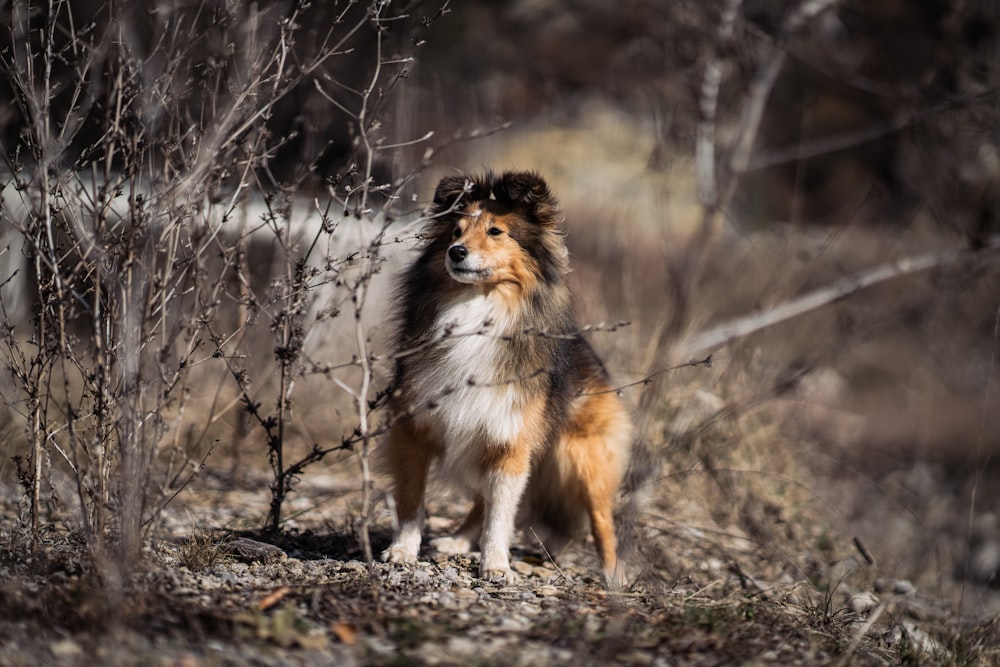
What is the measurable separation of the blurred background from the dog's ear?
312mm

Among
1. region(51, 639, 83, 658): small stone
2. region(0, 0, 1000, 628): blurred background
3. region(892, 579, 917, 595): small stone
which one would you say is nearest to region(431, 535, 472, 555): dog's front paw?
region(0, 0, 1000, 628): blurred background

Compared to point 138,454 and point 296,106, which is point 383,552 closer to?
point 138,454

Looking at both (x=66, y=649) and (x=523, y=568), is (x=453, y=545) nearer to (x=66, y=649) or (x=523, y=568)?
(x=523, y=568)

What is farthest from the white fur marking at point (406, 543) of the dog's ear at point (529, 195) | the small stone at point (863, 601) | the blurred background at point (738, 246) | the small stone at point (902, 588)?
the small stone at point (902, 588)

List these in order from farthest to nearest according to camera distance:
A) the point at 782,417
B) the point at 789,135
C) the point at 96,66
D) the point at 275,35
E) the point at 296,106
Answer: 1. the point at 789,135
2. the point at 782,417
3. the point at 296,106
4. the point at 275,35
5. the point at 96,66

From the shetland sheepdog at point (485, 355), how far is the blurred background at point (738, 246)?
0.36 meters

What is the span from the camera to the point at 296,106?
6.59m

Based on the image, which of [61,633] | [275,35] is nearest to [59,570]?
[61,633]

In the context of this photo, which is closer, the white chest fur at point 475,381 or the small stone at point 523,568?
the white chest fur at point 475,381

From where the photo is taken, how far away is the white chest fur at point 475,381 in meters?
4.07

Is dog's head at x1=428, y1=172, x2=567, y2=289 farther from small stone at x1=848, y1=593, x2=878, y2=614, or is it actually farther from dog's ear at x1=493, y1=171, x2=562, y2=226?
small stone at x1=848, y1=593, x2=878, y2=614

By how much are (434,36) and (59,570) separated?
978 centimetres

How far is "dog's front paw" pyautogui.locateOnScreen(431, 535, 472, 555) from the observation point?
4684 mm

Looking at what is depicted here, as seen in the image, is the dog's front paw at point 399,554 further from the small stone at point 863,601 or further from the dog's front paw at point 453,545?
the small stone at point 863,601
